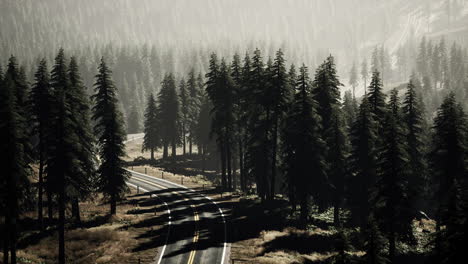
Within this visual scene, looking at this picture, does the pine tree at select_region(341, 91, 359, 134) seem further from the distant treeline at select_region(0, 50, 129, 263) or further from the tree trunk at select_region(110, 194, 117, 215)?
the tree trunk at select_region(110, 194, 117, 215)

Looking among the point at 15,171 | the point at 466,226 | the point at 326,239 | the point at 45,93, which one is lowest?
the point at 326,239

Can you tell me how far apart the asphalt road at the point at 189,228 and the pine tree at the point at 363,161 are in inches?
510

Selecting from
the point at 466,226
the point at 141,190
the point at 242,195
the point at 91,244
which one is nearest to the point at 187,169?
the point at 141,190

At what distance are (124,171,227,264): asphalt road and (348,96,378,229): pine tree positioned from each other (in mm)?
12962

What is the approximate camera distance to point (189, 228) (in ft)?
113

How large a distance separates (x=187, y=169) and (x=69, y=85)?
34.7m

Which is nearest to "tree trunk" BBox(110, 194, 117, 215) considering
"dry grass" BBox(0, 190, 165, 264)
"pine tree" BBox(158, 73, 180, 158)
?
"dry grass" BBox(0, 190, 165, 264)

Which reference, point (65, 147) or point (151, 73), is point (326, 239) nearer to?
point (65, 147)

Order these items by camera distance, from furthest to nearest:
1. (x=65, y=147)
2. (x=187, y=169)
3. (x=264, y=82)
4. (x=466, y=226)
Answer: (x=187, y=169)
(x=264, y=82)
(x=65, y=147)
(x=466, y=226)

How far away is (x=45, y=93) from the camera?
36.5 meters

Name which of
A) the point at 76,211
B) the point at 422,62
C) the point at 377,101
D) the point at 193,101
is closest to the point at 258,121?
the point at 377,101

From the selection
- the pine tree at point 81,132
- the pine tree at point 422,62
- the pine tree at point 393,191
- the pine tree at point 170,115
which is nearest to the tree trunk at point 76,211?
the pine tree at point 81,132

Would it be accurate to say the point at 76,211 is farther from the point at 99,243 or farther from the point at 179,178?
the point at 179,178

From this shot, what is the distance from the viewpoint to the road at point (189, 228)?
92.8 feet
